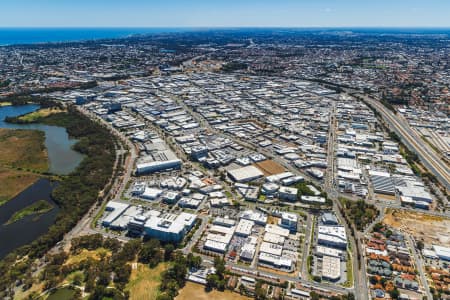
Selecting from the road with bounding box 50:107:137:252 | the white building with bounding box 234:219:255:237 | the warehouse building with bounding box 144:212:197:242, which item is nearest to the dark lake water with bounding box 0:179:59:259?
the road with bounding box 50:107:137:252

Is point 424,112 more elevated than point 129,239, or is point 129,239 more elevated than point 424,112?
point 424,112

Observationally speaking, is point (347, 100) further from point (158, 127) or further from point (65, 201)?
point (65, 201)

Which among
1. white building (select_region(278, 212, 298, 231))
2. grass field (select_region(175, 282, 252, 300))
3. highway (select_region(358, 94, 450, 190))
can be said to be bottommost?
grass field (select_region(175, 282, 252, 300))

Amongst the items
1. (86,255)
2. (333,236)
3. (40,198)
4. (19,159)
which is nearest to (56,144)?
(19,159)

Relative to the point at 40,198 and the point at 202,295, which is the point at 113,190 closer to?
the point at 40,198

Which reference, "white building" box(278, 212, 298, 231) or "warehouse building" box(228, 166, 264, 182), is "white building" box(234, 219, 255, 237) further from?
"warehouse building" box(228, 166, 264, 182)

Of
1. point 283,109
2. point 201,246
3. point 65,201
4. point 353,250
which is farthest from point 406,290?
point 283,109
